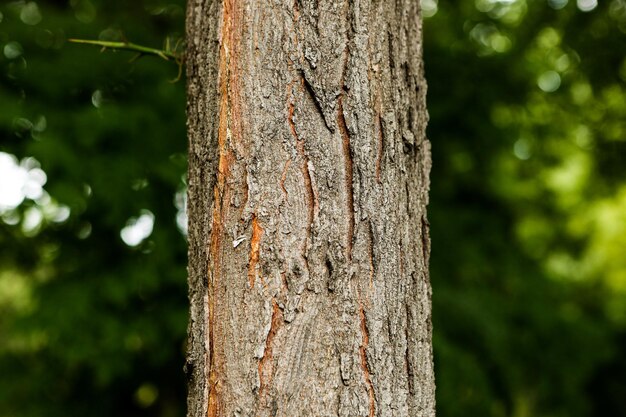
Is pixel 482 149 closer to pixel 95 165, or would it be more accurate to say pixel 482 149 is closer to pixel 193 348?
pixel 95 165

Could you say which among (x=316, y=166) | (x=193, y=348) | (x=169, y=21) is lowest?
(x=193, y=348)

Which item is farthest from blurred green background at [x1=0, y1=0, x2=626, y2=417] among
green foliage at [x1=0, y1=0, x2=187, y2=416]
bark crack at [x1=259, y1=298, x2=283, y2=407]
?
bark crack at [x1=259, y1=298, x2=283, y2=407]

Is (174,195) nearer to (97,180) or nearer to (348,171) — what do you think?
(97,180)

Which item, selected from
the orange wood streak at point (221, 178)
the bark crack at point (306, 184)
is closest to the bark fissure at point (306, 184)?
the bark crack at point (306, 184)

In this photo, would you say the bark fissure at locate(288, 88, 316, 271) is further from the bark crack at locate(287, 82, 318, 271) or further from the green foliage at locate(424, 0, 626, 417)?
the green foliage at locate(424, 0, 626, 417)

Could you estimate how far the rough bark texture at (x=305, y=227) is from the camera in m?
1.38

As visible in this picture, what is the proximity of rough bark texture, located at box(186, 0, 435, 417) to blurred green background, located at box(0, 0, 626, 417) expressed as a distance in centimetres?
274

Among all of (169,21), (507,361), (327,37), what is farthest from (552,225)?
(327,37)

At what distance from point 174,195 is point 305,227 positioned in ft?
10.2

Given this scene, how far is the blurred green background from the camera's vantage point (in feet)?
13.8

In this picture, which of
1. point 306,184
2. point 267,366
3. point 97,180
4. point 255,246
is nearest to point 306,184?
point 306,184

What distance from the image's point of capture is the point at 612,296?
10.2m

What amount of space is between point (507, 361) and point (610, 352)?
4.18 ft

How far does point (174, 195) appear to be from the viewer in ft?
14.4
